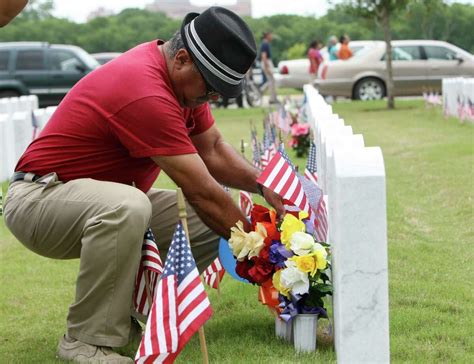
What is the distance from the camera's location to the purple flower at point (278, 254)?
4.69 m

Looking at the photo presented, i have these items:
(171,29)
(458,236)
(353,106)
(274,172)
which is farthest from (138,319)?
(171,29)

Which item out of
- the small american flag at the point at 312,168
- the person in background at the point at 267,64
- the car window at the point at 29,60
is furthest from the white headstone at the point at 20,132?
the person in background at the point at 267,64

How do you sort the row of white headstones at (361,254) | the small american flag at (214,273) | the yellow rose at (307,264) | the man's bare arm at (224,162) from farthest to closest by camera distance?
the small american flag at (214,273) < the man's bare arm at (224,162) < the yellow rose at (307,264) < the row of white headstones at (361,254)

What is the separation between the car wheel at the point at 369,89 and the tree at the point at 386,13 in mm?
1390

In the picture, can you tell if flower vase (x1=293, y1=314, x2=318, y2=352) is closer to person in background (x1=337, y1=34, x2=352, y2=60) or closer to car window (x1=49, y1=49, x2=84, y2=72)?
car window (x1=49, y1=49, x2=84, y2=72)

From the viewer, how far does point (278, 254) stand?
4719 mm

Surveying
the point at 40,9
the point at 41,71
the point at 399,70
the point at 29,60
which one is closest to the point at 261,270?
the point at 41,71

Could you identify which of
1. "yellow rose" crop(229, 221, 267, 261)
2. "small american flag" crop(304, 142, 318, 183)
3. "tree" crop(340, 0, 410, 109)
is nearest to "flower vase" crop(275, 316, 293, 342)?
"yellow rose" crop(229, 221, 267, 261)

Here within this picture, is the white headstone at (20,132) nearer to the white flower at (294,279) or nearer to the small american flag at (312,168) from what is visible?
the small american flag at (312,168)

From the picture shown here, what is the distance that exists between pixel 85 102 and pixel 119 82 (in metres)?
0.23

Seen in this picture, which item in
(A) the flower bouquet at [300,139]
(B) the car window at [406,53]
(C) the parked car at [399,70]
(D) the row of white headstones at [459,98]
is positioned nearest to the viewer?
(A) the flower bouquet at [300,139]

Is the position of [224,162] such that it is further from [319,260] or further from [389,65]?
[389,65]

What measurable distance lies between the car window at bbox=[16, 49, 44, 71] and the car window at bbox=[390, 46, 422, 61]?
351 inches

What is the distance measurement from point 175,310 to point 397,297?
1820 millimetres
